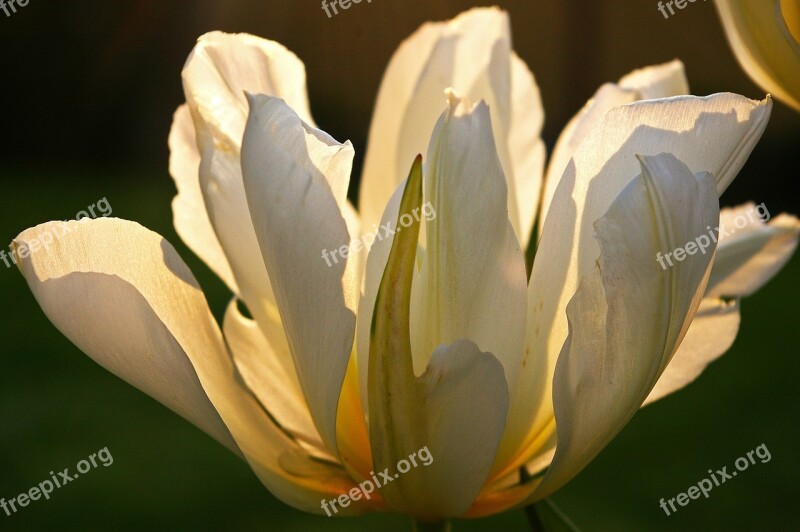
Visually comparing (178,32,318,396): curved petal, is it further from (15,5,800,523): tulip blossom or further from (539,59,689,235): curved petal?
(539,59,689,235): curved petal

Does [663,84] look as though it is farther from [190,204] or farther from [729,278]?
[190,204]

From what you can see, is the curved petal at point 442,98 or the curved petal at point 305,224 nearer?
the curved petal at point 305,224

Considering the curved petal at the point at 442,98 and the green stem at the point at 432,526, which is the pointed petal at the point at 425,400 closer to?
the green stem at the point at 432,526

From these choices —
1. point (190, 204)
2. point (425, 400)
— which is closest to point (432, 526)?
→ point (425, 400)

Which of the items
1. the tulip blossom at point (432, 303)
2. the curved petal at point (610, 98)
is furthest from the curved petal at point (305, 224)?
the curved petal at point (610, 98)

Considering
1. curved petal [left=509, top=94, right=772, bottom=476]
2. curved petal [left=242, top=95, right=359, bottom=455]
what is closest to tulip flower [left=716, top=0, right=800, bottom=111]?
curved petal [left=509, top=94, right=772, bottom=476]

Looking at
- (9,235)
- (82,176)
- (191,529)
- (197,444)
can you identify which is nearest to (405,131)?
(191,529)
